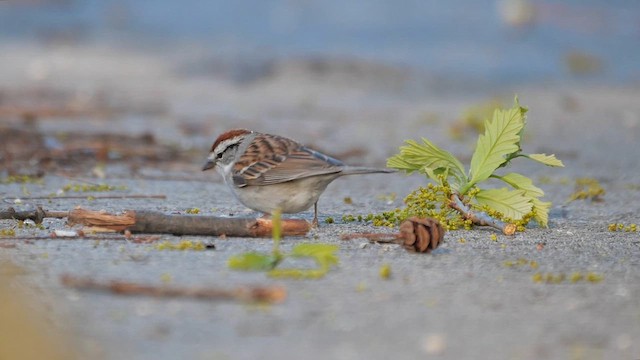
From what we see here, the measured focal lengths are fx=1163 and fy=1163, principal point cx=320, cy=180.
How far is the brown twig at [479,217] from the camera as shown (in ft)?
20.4

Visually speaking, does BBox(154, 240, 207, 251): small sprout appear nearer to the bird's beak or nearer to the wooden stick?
the wooden stick

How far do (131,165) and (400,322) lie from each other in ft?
16.7

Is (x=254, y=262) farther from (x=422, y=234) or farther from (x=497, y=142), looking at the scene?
(x=497, y=142)

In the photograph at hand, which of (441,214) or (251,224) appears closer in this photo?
(251,224)

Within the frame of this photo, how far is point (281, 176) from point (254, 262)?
1.70m

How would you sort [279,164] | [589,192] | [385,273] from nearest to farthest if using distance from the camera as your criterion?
[385,273], [279,164], [589,192]

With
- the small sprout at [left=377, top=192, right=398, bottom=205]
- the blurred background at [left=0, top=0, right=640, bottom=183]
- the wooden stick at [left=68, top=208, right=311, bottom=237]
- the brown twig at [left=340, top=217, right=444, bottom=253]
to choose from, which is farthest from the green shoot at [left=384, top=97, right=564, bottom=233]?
the blurred background at [left=0, top=0, right=640, bottom=183]

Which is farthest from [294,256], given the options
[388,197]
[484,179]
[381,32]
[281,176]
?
[381,32]

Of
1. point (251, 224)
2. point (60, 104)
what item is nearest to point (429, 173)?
point (251, 224)

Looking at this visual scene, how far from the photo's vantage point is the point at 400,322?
173 inches

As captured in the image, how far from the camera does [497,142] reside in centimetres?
646

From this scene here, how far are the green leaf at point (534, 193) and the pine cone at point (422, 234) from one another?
0.93m

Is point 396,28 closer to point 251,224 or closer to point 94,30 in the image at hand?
point 94,30

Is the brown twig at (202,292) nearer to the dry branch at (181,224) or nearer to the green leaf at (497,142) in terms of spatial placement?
the dry branch at (181,224)
